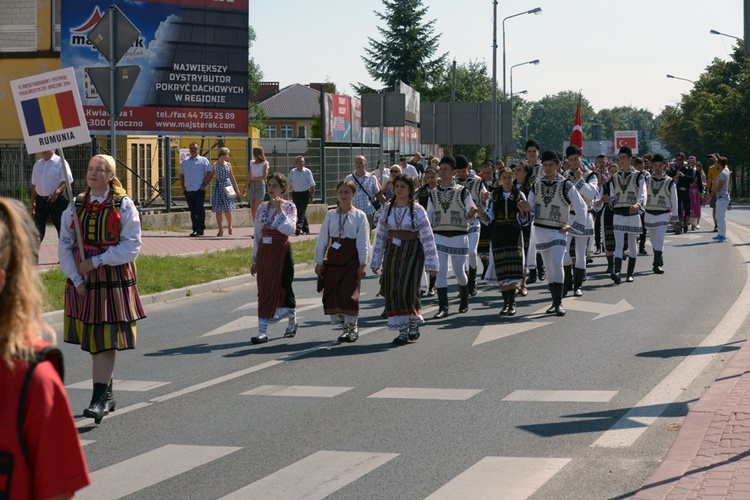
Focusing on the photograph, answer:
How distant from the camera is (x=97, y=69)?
15414 mm

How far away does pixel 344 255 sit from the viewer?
1202 centimetres

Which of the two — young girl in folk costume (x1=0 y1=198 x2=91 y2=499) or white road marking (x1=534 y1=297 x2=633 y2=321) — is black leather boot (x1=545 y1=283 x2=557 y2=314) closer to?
white road marking (x1=534 y1=297 x2=633 y2=321)

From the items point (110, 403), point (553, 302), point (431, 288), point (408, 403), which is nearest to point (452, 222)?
point (553, 302)

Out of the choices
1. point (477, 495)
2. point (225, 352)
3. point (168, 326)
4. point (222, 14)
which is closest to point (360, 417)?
point (477, 495)

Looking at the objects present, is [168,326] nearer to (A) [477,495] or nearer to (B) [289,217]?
(B) [289,217]

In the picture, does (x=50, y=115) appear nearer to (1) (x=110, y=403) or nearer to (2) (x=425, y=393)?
(1) (x=110, y=403)

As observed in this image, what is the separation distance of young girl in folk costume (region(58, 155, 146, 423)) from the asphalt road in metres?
0.50

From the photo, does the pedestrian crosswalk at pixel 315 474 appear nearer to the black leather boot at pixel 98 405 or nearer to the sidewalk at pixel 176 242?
the black leather boot at pixel 98 405

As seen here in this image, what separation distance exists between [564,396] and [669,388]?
0.86 m

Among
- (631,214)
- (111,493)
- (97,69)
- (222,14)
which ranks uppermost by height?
(222,14)

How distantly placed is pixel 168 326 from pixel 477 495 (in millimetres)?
8033

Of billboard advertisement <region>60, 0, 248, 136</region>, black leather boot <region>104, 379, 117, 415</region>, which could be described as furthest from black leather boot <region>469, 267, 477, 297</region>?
billboard advertisement <region>60, 0, 248, 136</region>

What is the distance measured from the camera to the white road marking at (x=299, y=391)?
927 cm

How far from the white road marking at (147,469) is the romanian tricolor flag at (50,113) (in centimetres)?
326
